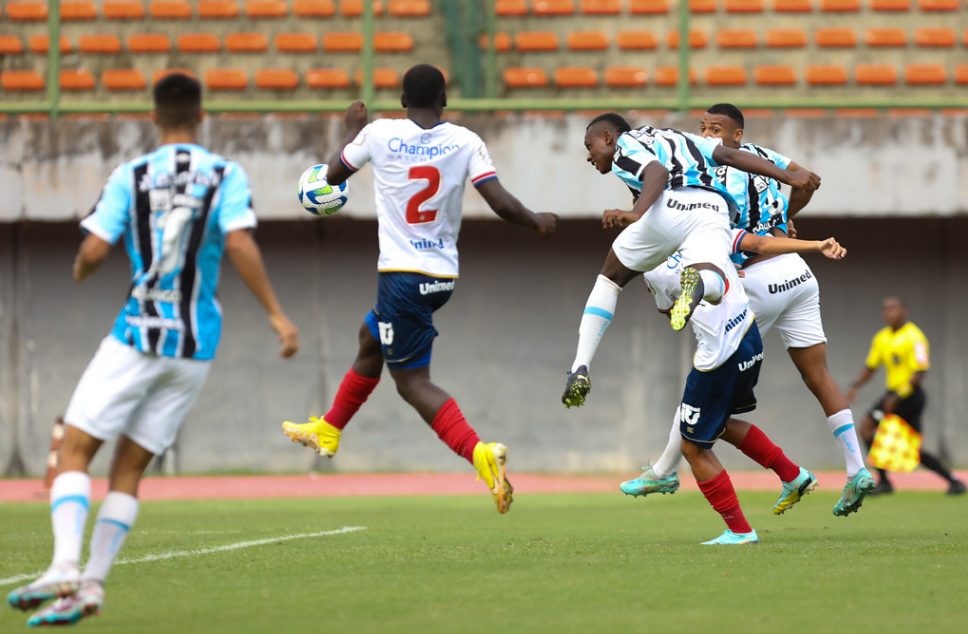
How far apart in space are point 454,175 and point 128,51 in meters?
12.2

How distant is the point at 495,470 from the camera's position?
7.93 meters

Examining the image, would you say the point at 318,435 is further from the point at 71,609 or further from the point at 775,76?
the point at 775,76

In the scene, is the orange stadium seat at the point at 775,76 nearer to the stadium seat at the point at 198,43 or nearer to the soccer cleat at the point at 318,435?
the stadium seat at the point at 198,43

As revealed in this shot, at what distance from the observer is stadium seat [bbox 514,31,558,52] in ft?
61.7

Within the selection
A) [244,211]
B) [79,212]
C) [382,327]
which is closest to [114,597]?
[244,211]

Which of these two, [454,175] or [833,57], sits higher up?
[833,57]

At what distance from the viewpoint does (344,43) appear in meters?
19.1

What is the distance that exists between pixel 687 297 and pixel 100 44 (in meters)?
13.0

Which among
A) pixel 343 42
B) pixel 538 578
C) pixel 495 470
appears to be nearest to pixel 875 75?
pixel 343 42

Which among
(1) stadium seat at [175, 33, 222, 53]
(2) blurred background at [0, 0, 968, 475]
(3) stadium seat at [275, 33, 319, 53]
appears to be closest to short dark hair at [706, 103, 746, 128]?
(2) blurred background at [0, 0, 968, 475]

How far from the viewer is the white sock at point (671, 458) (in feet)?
29.5

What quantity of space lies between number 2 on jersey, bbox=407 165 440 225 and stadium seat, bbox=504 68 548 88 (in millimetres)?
10519

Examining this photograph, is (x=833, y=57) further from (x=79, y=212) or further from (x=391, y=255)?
(x=391, y=255)

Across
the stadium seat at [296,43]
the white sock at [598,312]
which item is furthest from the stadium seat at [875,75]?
the white sock at [598,312]
